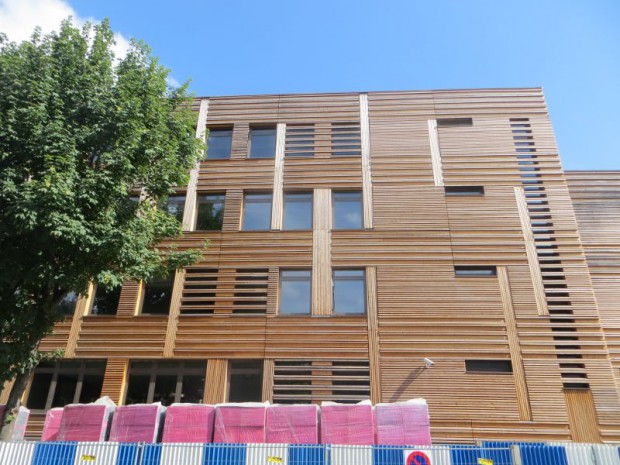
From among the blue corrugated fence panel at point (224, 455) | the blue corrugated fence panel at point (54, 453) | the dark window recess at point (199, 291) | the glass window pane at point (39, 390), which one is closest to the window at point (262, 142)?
the dark window recess at point (199, 291)

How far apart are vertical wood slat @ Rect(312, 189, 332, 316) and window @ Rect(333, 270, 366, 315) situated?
30 centimetres

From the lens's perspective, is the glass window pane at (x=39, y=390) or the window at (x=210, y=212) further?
the window at (x=210, y=212)

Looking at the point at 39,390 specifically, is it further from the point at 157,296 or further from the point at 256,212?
A: the point at 256,212

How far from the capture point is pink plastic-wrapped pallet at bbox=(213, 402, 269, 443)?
11828 mm

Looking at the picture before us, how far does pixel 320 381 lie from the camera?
46.5 ft

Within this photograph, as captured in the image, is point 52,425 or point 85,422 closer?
point 85,422

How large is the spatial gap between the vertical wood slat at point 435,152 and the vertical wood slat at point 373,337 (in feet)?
14.1

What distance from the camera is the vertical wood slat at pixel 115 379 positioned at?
14492 mm

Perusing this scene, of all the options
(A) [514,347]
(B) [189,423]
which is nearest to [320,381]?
(B) [189,423]

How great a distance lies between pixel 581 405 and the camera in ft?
44.0

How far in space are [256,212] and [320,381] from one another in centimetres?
660

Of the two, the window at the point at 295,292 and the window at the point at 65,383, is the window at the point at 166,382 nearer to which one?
the window at the point at 65,383

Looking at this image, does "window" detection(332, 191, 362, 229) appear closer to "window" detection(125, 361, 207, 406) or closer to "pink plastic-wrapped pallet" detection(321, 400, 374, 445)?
"pink plastic-wrapped pallet" detection(321, 400, 374, 445)

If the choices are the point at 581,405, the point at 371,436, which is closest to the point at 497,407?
the point at 581,405
